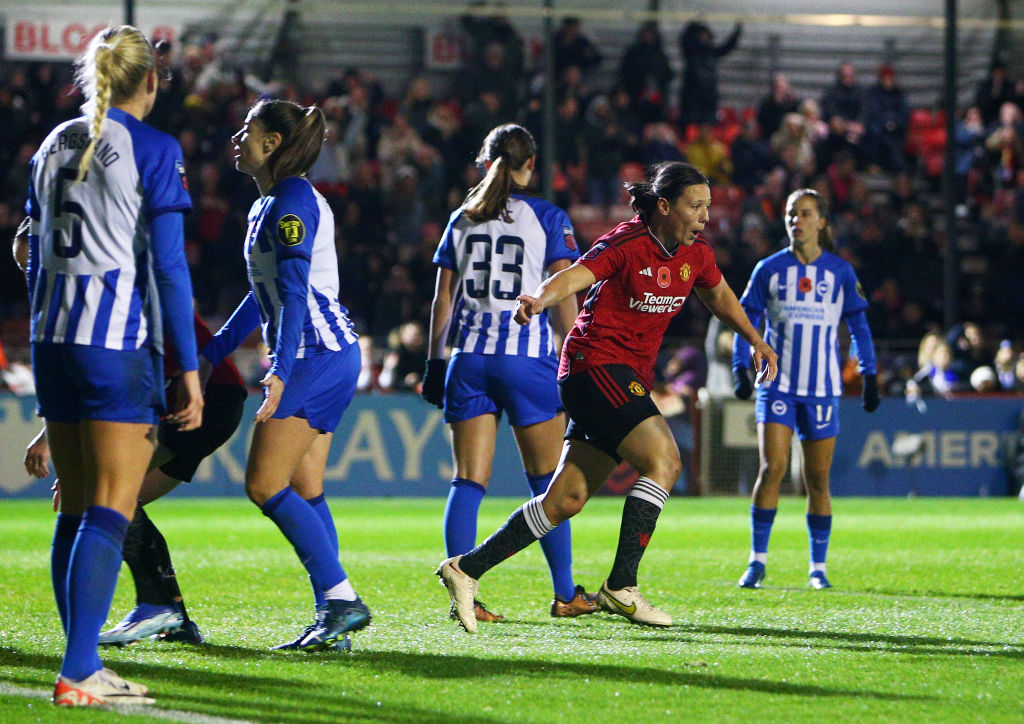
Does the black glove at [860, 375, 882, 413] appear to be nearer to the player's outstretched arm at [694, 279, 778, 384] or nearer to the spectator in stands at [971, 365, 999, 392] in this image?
the player's outstretched arm at [694, 279, 778, 384]

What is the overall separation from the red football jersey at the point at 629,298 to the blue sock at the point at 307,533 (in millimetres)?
1159

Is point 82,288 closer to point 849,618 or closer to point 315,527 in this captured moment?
point 315,527

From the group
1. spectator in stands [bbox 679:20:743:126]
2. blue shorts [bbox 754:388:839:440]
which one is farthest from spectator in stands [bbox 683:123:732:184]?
blue shorts [bbox 754:388:839:440]

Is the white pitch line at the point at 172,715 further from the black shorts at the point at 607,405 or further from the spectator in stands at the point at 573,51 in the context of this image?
the spectator in stands at the point at 573,51

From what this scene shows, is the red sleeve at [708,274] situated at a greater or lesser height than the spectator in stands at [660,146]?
lesser

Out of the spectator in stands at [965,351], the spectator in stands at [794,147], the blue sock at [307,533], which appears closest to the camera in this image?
the blue sock at [307,533]

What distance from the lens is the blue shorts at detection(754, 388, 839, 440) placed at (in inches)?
297

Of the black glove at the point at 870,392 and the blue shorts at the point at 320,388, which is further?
the black glove at the point at 870,392

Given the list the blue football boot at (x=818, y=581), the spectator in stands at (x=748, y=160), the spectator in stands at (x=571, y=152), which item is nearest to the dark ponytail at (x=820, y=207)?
the blue football boot at (x=818, y=581)

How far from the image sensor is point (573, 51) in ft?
70.4

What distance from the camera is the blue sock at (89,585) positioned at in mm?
3973

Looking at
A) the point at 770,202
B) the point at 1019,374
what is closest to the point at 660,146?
the point at 770,202

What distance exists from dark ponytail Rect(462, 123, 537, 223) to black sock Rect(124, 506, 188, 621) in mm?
1852

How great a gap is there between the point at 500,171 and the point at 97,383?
241cm
